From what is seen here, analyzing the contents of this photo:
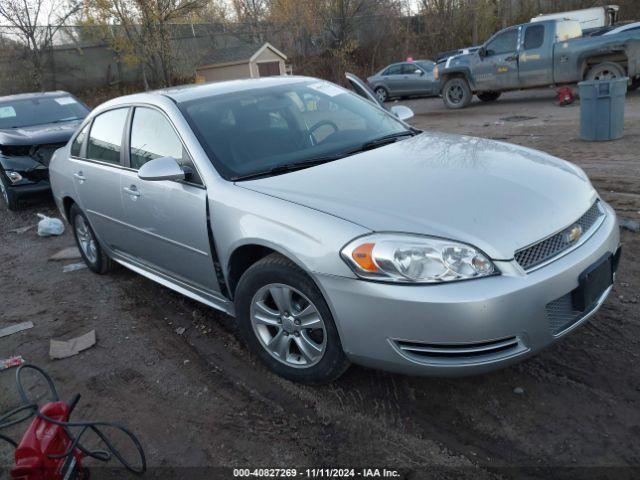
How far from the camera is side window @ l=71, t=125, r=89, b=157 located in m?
4.90

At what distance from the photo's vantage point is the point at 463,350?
2.46m

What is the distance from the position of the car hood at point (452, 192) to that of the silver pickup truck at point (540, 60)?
36.5ft

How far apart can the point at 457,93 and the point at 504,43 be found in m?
1.83

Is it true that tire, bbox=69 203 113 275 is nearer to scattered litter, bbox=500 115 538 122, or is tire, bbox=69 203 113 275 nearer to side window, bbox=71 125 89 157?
side window, bbox=71 125 89 157

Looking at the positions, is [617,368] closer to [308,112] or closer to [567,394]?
[567,394]

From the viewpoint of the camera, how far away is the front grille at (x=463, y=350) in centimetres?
245

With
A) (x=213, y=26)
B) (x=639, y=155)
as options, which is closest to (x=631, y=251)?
(x=639, y=155)

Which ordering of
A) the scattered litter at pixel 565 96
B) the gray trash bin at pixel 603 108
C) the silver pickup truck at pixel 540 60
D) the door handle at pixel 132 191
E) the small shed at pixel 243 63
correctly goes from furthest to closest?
the small shed at pixel 243 63
the scattered litter at pixel 565 96
the silver pickup truck at pixel 540 60
the gray trash bin at pixel 603 108
the door handle at pixel 132 191

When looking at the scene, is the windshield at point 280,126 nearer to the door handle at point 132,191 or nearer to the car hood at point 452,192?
the car hood at point 452,192

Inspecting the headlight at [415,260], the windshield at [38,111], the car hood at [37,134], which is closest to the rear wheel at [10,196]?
the car hood at [37,134]

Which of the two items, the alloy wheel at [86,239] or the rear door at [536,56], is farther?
the rear door at [536,56]

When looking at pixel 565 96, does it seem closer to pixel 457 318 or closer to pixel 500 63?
pixel 500 63

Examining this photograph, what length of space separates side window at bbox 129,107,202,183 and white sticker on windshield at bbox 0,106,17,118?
20.8 feet

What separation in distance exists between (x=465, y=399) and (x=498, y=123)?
9.96 metres
